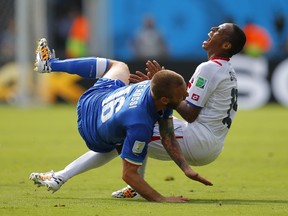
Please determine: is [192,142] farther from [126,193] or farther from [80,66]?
[80,66]

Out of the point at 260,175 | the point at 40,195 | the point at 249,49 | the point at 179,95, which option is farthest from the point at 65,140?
the point at 249,49

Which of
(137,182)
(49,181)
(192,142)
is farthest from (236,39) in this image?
(49,181)

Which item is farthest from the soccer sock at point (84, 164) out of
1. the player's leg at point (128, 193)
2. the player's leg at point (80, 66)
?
the player's leg at point (80, 66)

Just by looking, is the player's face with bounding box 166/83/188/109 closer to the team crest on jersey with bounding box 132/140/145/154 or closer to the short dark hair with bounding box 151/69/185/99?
the short dark hair with bounding box 151/69/185/99

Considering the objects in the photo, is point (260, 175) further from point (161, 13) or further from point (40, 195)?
point (161, 13)

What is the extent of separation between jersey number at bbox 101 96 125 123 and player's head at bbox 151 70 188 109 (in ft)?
1.63

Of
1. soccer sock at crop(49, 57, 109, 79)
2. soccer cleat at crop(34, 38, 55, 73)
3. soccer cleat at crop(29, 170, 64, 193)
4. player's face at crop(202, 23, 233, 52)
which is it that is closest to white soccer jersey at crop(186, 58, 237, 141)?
player's face at crop(202, 23, 233, 52)

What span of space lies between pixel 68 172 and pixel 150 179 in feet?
6.75

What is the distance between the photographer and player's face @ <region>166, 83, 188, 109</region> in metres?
9.00

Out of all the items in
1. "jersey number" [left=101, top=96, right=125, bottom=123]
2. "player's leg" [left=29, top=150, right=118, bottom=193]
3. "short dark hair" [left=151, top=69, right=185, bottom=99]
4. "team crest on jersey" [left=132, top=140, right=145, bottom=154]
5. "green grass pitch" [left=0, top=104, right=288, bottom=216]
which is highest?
"short dark hair" [left=151, top=69, right=185, bottom=99]

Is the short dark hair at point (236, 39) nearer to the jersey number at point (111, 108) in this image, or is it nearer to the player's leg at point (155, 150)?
the player's leg at point (155, 150)

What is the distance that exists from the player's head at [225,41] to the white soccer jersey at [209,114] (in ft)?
0.33

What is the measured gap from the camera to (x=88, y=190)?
10492 mm

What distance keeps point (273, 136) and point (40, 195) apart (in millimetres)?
9070
